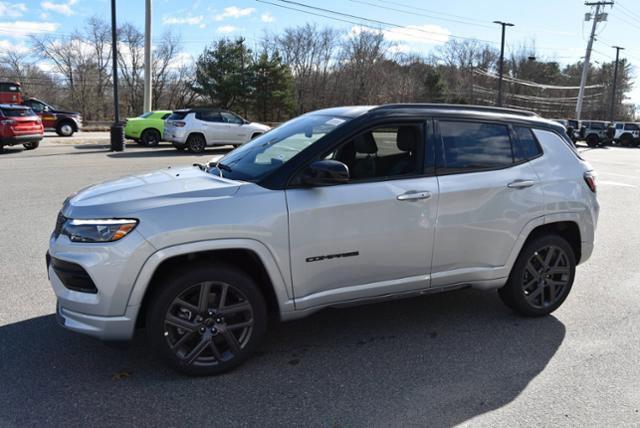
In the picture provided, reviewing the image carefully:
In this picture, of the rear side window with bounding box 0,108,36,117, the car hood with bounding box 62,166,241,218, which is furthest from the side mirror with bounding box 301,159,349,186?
the rear side window with bounding box 0,108,36,117

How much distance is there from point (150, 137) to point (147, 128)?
41 cm

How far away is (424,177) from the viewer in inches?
148

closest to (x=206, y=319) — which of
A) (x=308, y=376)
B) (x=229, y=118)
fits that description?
(x=308, y=376)

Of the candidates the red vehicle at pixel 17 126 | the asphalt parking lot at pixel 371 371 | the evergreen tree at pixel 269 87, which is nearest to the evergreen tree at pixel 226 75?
the evergreen tree at pixel 269 87

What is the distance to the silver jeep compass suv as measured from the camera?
3.10m

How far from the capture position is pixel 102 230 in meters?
3.05

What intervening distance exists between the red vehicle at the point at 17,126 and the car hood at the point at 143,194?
16695mm

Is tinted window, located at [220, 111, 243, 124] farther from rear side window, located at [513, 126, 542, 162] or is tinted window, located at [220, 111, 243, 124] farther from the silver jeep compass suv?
rear side window, located at [513, 126, 542, 162]

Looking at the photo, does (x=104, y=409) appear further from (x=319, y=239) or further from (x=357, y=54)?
(x=357, y=54)

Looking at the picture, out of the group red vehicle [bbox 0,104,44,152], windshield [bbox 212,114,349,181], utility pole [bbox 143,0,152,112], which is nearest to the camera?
windshield [bbox 212,114,349,181]

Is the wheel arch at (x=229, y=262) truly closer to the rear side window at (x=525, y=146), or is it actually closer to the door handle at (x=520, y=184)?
the door handle at (x=520, y=184)

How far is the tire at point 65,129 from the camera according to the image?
88.3 ft

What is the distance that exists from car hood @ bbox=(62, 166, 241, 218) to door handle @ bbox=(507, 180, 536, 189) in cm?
212

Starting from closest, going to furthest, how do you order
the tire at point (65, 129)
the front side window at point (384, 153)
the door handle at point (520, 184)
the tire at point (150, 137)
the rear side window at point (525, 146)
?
the front side window at point (384, 153)
the door handle at point (520, 184)
the rear side window at point (525, 146)
the tire at point (150, 137)
the tire at point (65, 129)
